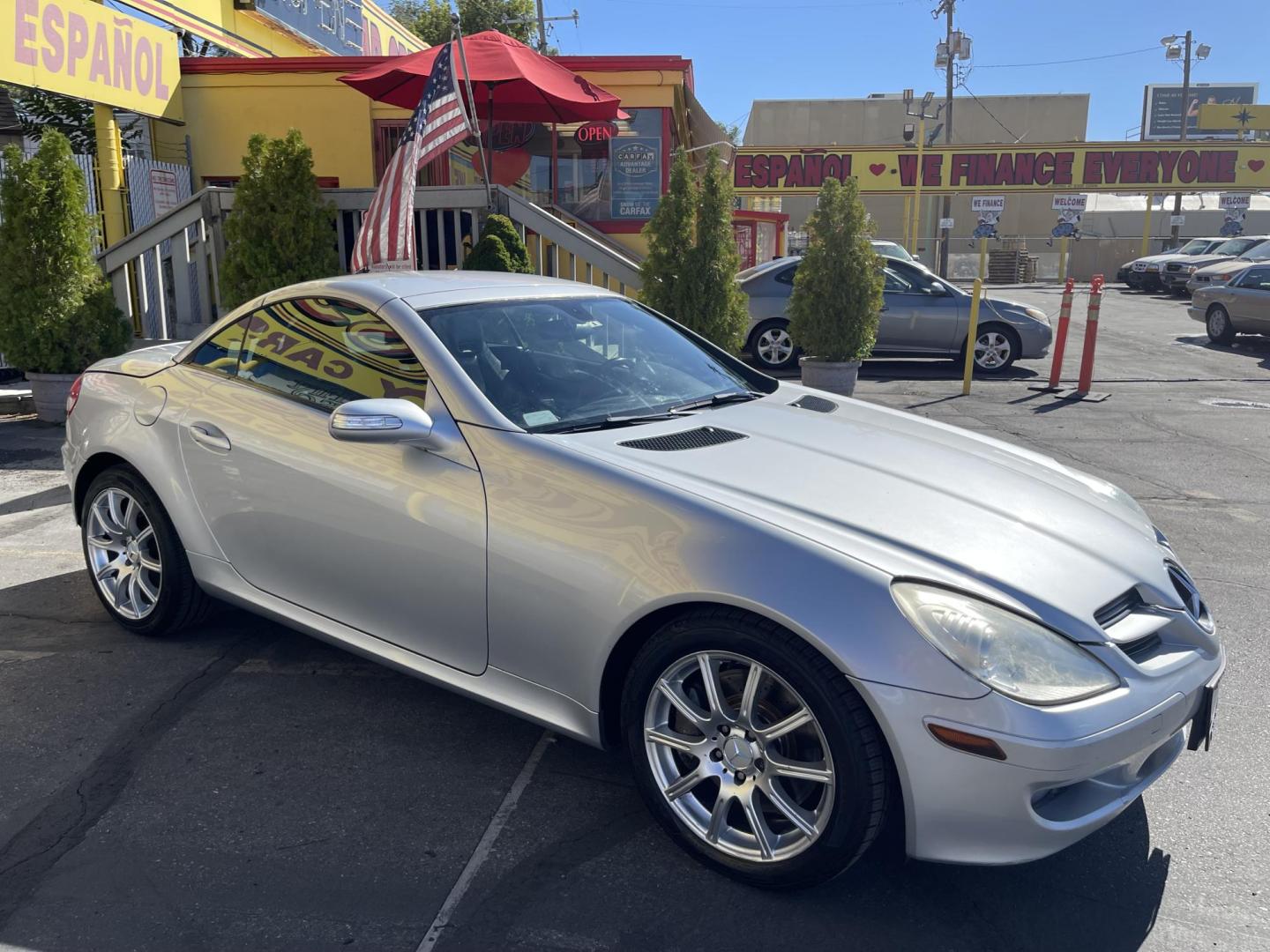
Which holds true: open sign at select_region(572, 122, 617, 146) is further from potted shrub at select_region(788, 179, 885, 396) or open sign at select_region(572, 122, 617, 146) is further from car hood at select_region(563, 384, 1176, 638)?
car hood at select_region(563, 384, 1176, 638)

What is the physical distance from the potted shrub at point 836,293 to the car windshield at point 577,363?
18.4 feet

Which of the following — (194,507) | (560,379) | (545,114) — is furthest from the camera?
(545,114)

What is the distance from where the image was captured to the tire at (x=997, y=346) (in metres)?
12.9

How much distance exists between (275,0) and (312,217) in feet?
29.6

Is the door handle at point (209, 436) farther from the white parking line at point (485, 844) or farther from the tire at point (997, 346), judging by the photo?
the tire at point (997, 346)

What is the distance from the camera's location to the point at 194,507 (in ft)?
13.3

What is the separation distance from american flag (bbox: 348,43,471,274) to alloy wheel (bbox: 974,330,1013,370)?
739 cm

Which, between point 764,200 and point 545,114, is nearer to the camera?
point 545,114

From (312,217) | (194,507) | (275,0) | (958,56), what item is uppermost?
(958,56)

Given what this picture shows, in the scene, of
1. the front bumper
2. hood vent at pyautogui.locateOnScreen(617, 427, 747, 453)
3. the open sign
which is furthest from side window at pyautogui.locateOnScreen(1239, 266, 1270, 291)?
the front bumper

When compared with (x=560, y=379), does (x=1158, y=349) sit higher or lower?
lower

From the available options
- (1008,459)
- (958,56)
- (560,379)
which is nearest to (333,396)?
(560,379)

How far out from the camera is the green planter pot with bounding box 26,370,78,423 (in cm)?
867

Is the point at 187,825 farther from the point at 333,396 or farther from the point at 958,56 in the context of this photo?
the point at 958,56
